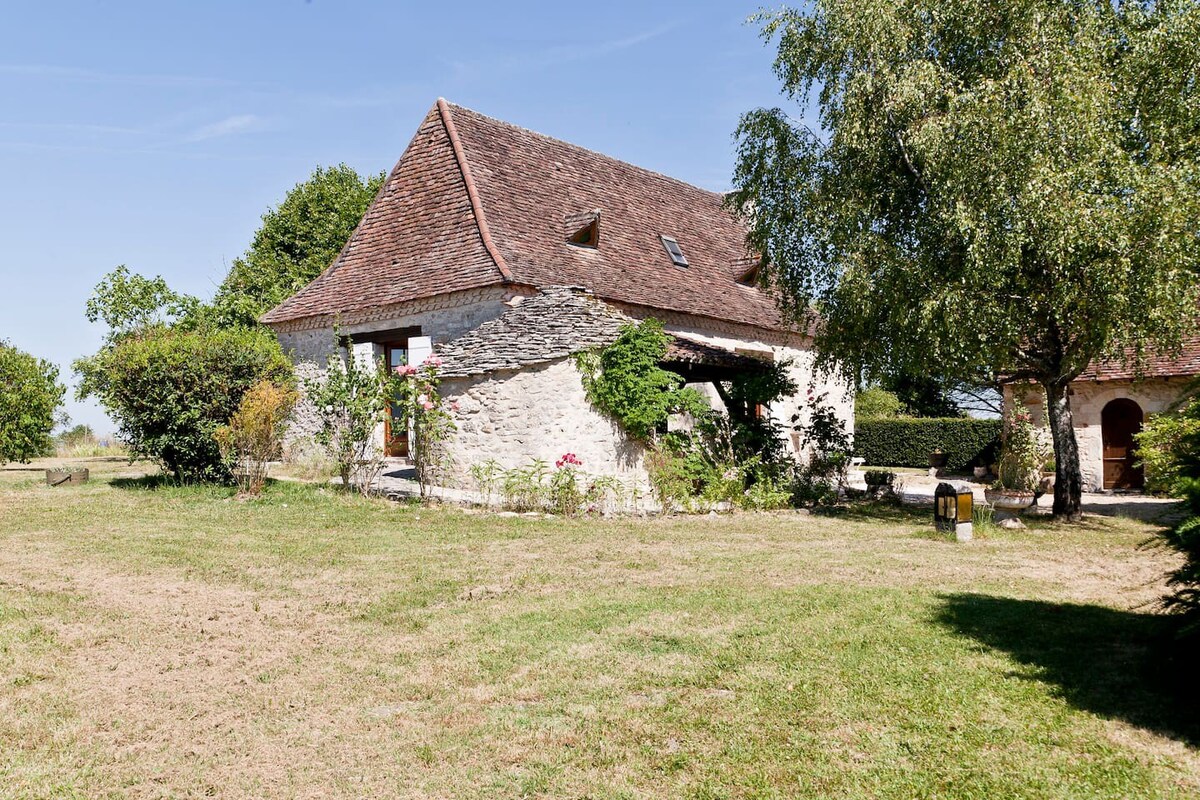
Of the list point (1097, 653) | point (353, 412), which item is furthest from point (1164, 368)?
point (353, 412)

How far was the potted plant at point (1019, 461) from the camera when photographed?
1748cm

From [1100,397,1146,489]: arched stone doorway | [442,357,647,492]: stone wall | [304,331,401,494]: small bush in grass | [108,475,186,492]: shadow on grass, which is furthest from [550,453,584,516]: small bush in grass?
[1100,397,1146,489]: arched stone doorway

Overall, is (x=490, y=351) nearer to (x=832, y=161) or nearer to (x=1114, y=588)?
(x=832, y=161)

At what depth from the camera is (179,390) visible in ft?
41.3

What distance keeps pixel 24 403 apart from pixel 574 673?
16083 millimetres

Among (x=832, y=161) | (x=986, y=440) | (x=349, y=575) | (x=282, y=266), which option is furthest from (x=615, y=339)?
(x=282, y=266)

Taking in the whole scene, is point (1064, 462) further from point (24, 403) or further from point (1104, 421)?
point (24, 403)

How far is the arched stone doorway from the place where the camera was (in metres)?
17.7

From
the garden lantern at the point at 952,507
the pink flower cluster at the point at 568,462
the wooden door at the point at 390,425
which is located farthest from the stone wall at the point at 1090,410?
the wooden door at the point at 390,425

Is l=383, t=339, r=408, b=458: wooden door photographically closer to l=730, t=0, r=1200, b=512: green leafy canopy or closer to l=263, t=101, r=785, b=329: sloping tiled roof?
l=263, t=101, r=785, b=329: sloping tiled roof

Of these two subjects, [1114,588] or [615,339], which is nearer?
[1114,588]

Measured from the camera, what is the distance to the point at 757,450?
46.2 ft

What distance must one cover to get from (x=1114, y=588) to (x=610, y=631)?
4789 millimetres

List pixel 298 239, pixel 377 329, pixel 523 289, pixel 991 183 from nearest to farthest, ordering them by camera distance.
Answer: pixel 991 183 → pixel 523 289 → pixel 377 329 → pixel 298 239
